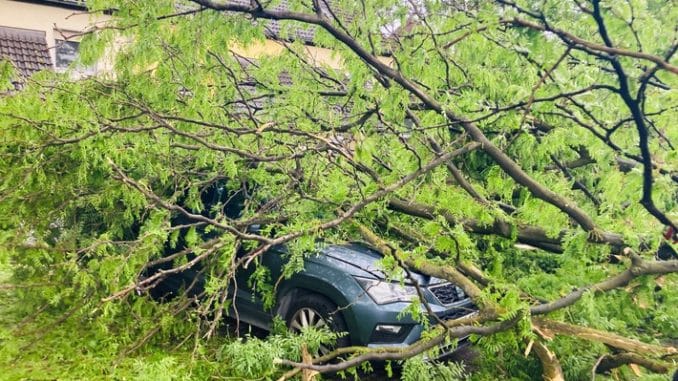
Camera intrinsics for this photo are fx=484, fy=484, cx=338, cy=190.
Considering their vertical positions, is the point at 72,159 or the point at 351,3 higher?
the point at 351,3

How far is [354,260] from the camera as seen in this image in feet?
13.6

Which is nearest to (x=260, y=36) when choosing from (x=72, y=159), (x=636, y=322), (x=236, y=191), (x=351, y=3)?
(x=351, y=3)

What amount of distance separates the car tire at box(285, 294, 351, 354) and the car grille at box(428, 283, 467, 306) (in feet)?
2.85

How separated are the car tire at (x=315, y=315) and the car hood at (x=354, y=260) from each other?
31 centimetres

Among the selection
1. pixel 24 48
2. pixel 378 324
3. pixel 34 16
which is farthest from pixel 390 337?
pixel 34 16

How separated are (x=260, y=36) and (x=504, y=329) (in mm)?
2630

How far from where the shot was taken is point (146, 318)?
14.2ft

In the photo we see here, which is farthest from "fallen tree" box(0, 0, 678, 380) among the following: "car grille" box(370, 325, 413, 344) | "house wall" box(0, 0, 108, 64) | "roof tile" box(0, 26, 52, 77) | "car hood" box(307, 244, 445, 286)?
"house wall" box(0, 0, 108, 64)

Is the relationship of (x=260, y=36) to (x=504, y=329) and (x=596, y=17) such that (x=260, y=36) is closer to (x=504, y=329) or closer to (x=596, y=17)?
(x=596, y=17)

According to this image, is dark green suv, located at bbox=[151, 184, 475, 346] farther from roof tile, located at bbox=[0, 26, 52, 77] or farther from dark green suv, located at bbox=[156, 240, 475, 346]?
roof tile, located at bbox=[0, 26, 52, 77]

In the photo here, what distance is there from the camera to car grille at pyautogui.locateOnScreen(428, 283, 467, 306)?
420 centimetres

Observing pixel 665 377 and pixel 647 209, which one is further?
pixel 665 377

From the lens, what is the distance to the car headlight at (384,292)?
3844mm

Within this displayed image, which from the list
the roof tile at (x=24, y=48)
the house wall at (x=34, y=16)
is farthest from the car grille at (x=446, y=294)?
the house wall at (x=34, y=16)
